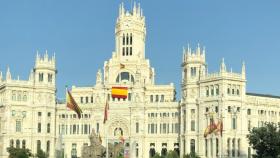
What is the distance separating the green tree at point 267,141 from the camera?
102 metres

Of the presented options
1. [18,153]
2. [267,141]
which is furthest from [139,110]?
[267,141]

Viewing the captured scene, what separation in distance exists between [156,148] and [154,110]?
29.4ft

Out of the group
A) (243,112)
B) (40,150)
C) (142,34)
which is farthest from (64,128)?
(243,112)

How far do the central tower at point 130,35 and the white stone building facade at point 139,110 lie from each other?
286mm

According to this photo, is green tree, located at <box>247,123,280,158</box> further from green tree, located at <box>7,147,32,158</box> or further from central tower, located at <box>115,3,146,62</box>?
central tower, located at <box>115,3,146,62</box>

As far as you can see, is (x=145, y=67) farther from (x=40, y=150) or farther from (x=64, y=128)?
(x=40, y=150)

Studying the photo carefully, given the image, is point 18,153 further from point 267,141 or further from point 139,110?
point 267,141

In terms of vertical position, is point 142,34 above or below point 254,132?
above

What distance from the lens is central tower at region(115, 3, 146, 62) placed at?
160 metres

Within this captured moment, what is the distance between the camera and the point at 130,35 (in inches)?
6358

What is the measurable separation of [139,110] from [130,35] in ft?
73.0

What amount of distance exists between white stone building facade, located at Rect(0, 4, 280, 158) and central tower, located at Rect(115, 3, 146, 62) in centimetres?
29

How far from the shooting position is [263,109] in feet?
479

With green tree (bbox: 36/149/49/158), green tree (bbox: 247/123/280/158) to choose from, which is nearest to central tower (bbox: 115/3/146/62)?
green tree (bbox: 36/149/49/158)
